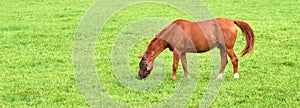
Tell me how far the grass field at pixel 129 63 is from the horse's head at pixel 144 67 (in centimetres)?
40

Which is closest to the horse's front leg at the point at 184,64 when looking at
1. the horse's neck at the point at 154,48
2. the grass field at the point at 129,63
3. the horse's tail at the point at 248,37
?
the grass field at the point at 129,63

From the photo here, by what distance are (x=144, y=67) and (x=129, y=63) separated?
7.87ft

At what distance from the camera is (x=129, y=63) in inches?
503

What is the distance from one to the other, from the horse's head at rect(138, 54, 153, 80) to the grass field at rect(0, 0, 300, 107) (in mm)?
401

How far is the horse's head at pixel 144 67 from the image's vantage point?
10328 mm

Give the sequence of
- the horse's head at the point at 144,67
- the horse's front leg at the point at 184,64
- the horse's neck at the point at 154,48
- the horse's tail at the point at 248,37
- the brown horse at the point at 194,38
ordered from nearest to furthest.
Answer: the horse's head at the point at 144,67 → the horse's neck at the point at 154,48 → the brown horse at the point at 194,38 → the horse's front leg at the point at 184,64 → the horse's tail at the point at 248,37

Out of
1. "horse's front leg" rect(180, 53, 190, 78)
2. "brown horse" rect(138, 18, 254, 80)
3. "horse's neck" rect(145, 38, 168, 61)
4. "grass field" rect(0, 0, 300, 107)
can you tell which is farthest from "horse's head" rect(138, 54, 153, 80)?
"horse's front leg" rect(180, 53, 190, 78)

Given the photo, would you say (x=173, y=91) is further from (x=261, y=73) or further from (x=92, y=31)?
(x=92, y=31)

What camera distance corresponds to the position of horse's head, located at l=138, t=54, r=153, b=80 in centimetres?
1033

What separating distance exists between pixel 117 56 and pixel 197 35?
344 cm

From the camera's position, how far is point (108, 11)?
75.0ft

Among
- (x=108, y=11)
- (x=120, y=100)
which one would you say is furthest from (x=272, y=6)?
(x=120, y=100)

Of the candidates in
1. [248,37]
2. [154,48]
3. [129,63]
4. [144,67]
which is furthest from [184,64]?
[129,63]

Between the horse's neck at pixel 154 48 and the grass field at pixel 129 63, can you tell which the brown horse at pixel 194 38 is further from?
the grass field at pixel 129 63
